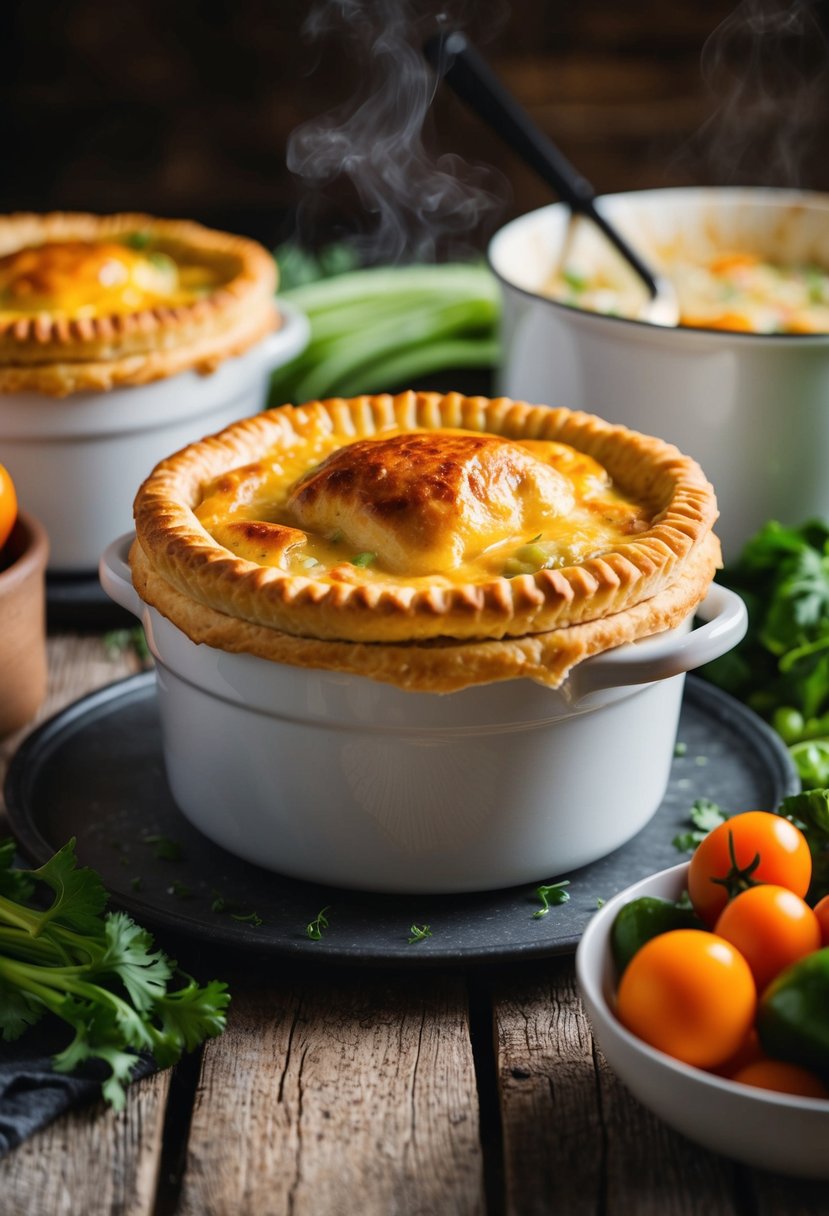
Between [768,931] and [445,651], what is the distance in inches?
21.6

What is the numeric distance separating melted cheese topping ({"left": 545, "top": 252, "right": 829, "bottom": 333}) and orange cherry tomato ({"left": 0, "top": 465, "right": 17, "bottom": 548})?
148cm

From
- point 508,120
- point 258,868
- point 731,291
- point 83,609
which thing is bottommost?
point 83,609

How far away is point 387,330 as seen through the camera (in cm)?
406

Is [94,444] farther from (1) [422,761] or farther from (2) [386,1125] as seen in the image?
(2) [386,1125]

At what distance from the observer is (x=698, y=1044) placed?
1639mm

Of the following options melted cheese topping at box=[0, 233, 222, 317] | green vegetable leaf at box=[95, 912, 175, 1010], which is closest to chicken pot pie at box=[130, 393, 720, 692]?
green vegetable leaf at box=[95, 912, 175, 1010]

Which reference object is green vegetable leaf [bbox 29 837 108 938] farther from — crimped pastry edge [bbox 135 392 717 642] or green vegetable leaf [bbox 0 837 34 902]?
crimped pastry edge [bbox 135 392 717 642]

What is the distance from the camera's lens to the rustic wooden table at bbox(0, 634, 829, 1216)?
5.50 ft

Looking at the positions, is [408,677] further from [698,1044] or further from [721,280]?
[721,280]

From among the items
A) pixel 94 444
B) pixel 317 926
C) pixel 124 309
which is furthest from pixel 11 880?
pixel 124 309

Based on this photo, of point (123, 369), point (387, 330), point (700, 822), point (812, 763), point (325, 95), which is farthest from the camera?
point (325, 95)

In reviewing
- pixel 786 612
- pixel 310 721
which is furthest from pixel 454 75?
pixel 310 721

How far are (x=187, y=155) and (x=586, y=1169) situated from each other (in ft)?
14.4

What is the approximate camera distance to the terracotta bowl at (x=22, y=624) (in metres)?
2.57
